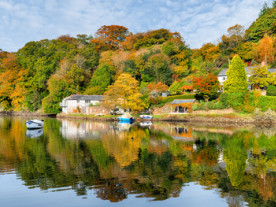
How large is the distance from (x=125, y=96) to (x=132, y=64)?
1891 cm

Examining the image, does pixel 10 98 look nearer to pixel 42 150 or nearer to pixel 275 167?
pixel 42 150

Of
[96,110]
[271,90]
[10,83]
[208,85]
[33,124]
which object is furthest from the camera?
[10,83]

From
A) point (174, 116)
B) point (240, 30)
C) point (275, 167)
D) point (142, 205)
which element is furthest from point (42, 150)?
point (240, 30)

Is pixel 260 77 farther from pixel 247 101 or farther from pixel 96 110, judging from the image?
pixel 96 110

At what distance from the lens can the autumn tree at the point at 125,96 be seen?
5294 centimetres

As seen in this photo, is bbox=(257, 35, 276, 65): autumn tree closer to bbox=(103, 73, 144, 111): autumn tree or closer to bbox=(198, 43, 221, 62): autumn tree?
bbox=(198, 43, 221, 62): autumn tree

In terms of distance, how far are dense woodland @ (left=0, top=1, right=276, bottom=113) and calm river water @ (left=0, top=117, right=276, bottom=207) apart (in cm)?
3089

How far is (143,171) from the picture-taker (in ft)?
48.4

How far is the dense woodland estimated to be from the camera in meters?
60.0

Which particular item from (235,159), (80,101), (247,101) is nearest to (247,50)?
(247,101)

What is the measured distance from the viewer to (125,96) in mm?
54188

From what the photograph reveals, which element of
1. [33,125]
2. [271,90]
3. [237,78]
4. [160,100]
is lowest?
[33,125]

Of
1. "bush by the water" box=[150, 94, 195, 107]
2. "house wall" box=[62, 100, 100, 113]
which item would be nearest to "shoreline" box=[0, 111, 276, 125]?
"bush by the water" box=[150, 94, 195, 107]

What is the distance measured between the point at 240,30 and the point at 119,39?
48.2 metres
